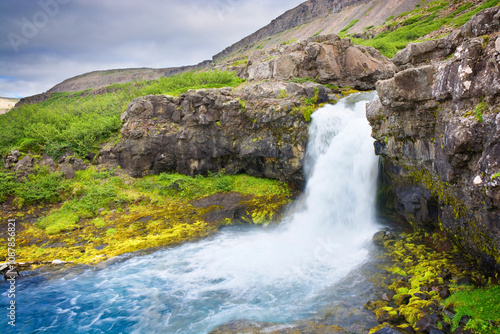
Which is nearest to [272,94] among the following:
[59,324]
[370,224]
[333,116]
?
[333,116]

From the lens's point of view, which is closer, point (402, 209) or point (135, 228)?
point (402, 209)

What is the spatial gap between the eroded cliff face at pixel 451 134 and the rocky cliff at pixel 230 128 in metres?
7.22

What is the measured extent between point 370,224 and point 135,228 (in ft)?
43.3

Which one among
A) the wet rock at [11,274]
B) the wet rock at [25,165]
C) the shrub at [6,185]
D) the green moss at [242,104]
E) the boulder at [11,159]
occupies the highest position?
the green moss at [242,104]

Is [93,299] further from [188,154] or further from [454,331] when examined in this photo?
[188,154]

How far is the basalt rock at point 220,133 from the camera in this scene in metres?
19.2

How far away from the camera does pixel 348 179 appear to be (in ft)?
49.4

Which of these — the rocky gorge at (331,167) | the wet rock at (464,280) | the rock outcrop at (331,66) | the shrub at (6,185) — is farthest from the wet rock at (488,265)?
the shrub at (6,185)

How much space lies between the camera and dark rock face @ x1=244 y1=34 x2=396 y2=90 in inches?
989

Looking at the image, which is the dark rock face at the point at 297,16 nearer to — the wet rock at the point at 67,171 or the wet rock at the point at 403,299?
the wet rock at the point at 67,171

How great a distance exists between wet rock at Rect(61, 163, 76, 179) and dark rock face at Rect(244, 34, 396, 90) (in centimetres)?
1827

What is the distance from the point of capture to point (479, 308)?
6578mm

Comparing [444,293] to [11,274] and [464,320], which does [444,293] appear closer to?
[464,320]

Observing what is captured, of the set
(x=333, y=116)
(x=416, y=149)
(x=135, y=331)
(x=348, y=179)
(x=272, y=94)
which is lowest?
(x=135, y=331)
